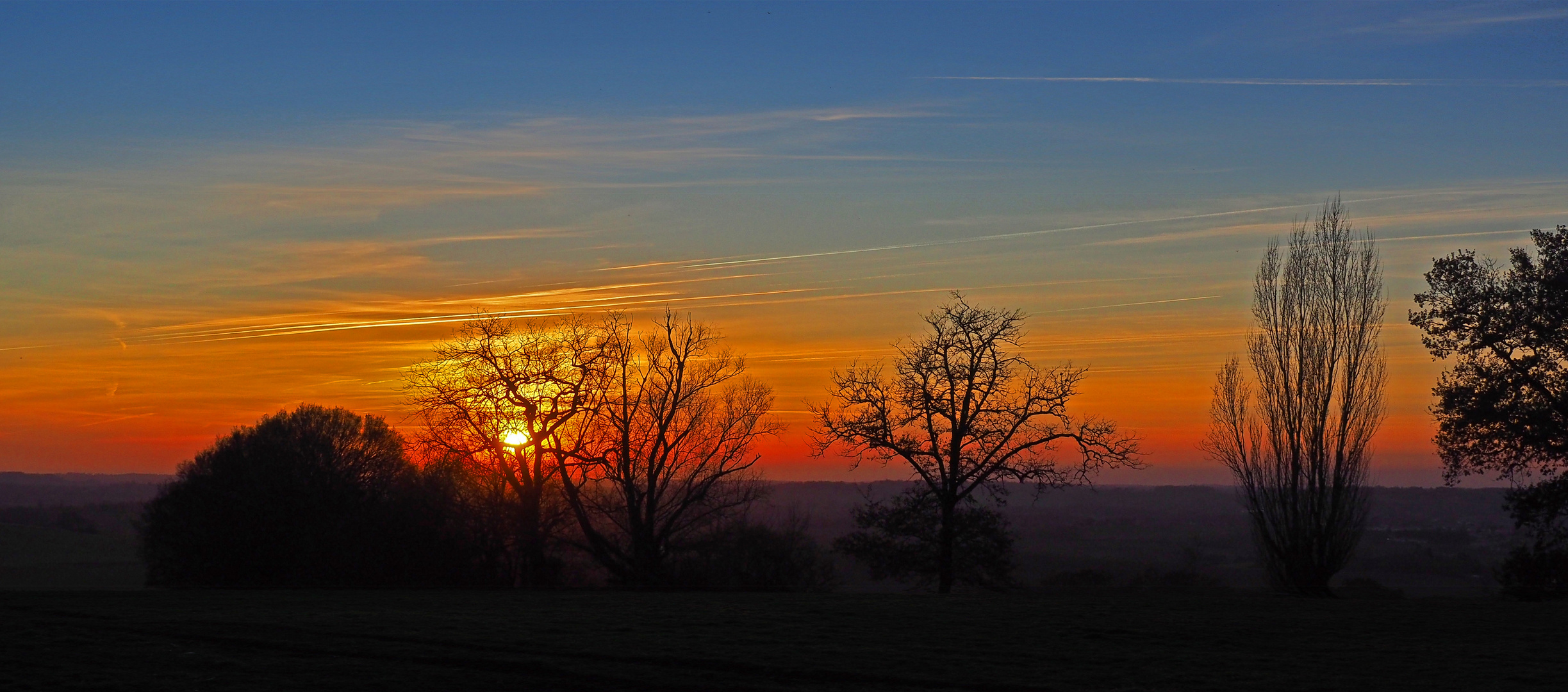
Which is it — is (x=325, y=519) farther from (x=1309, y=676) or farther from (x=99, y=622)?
(x=1309, y=676)

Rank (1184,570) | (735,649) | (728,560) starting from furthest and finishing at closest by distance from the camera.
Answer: (1184,570), (728,560), (735,649)

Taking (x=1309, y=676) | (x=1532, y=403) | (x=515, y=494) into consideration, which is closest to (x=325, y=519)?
(x=515, y=494)

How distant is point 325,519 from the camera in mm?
34000

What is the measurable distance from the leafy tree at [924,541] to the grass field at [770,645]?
5.04 meters

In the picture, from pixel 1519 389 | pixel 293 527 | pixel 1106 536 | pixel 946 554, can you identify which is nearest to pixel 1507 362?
pixel 1519 389

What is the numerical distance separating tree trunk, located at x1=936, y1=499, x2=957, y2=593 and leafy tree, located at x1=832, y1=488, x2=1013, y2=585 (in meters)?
0.04

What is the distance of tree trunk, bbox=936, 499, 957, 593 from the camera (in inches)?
1082

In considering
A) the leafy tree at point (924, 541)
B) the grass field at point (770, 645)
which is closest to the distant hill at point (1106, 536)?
the leafy tree at point (924, 541)

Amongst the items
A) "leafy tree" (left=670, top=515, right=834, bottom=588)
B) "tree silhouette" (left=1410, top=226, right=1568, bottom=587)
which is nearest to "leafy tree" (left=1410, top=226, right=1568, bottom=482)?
"tree silhouette" (left=1410, top=226, right=1568, bottom=587)

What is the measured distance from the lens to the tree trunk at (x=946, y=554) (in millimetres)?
27484

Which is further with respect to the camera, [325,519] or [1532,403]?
[325,519]

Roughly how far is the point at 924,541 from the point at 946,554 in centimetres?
62

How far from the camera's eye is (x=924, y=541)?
27.7 m

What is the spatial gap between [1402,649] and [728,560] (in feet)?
70.5
